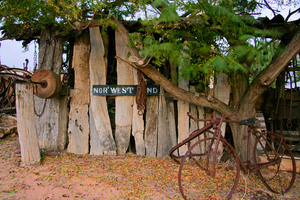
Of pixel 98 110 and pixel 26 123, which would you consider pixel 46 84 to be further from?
pixel 98 110

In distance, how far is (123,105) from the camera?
530cm

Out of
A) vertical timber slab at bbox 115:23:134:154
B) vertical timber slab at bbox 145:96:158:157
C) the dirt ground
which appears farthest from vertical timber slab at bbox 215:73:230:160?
vertical timber slab at bbox 115:23:134:154

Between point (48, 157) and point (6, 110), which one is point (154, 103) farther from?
point (6, 110)

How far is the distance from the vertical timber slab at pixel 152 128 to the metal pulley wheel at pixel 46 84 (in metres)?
1.90

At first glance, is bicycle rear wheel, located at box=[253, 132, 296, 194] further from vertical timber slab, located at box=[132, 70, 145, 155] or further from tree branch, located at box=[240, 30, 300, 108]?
vertical timber slab, located at box=[132, 70, 145, 155]

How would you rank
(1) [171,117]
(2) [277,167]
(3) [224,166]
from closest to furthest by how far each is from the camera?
(2) [277,167] → (3) [224,166] → (1) [171,117]

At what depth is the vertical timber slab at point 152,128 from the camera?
5266 millimetres

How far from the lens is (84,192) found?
349cm

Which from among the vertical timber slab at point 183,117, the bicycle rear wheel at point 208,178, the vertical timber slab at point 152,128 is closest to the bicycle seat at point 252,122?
the bicycle rear wheel at point 208,178

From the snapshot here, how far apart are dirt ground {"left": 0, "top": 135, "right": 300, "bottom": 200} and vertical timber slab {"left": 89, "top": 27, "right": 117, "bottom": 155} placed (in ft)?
1.03

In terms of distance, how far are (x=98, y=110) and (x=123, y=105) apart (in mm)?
540

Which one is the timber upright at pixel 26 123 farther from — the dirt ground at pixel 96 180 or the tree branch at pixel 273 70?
the tree branch at pixel 273 70

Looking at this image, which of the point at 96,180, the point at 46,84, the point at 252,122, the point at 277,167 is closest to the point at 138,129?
the point at 96,180

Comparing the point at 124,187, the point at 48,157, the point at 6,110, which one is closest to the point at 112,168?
the point at 124,187
